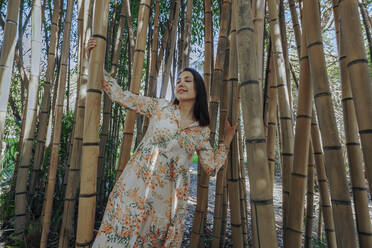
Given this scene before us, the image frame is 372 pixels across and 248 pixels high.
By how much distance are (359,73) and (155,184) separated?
2.72 feet

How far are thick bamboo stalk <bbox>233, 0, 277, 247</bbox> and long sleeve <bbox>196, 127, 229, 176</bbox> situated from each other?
518 millimetres

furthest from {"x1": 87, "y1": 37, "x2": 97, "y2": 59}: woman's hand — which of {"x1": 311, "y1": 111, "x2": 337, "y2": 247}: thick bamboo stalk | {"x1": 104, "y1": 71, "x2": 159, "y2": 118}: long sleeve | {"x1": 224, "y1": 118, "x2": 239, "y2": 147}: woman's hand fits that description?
{"x1": 311, "y1": 111, "x2": 337, "y2": 247}: thick bamboo stalk

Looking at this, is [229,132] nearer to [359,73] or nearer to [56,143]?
[359,73]

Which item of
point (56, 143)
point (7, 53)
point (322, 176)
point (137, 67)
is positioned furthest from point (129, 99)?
point (322, 176)

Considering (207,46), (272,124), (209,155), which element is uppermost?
(207,46)

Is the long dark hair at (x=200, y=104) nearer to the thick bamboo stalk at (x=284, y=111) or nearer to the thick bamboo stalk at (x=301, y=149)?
the thick bamboo stalk at (x=284, y=111)

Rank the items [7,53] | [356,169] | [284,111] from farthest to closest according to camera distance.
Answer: [7,53] < [284,111] < [356,169]

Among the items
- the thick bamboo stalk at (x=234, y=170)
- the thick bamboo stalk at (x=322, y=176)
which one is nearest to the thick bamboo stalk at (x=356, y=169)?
the thick bamboo stalk at (x=322, y=176)

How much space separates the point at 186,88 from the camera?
1193 millimetres

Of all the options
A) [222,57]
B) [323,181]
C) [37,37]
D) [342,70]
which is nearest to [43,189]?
[37,37]

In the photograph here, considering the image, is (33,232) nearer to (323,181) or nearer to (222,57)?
(222,57)

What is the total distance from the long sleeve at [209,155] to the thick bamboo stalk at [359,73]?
0.56 metres

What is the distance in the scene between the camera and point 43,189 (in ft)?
6.67

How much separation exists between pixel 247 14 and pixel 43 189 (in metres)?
2.17
